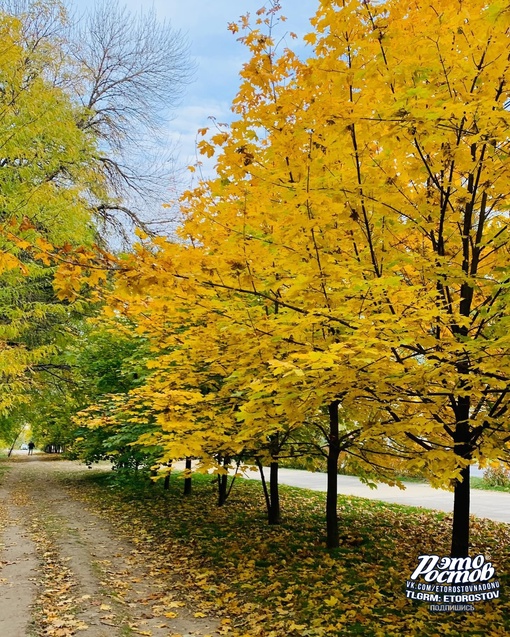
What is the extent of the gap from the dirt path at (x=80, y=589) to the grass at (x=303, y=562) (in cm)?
25

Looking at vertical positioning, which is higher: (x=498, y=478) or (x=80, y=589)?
(x=80, y=589)

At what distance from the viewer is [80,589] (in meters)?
4.71

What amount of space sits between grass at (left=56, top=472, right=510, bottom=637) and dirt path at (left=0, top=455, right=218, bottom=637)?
25cm

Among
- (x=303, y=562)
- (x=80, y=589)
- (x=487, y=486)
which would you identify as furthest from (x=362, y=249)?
(x=487, y=486)

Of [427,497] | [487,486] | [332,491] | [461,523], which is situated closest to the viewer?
[461,523]

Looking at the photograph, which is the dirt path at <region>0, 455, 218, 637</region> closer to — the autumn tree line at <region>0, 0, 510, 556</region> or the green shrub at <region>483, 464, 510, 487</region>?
the autumn tree line at <region>0, 0, 510, 556</region>

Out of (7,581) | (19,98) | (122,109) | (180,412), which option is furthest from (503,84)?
(122,109)

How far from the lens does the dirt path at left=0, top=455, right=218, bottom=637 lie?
386cm

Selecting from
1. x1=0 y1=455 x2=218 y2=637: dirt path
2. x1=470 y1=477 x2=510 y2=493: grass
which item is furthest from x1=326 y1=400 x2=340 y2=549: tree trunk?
x1=470 y1=477 x2=510 y2=493: grass

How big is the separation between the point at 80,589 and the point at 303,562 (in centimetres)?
237

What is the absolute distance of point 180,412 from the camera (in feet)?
17.2

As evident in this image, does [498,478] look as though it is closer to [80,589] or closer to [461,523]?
[461,523]

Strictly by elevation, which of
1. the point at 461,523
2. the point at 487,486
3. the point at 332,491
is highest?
the point at 461,523

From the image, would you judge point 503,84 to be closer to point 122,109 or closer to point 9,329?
point 9,329
